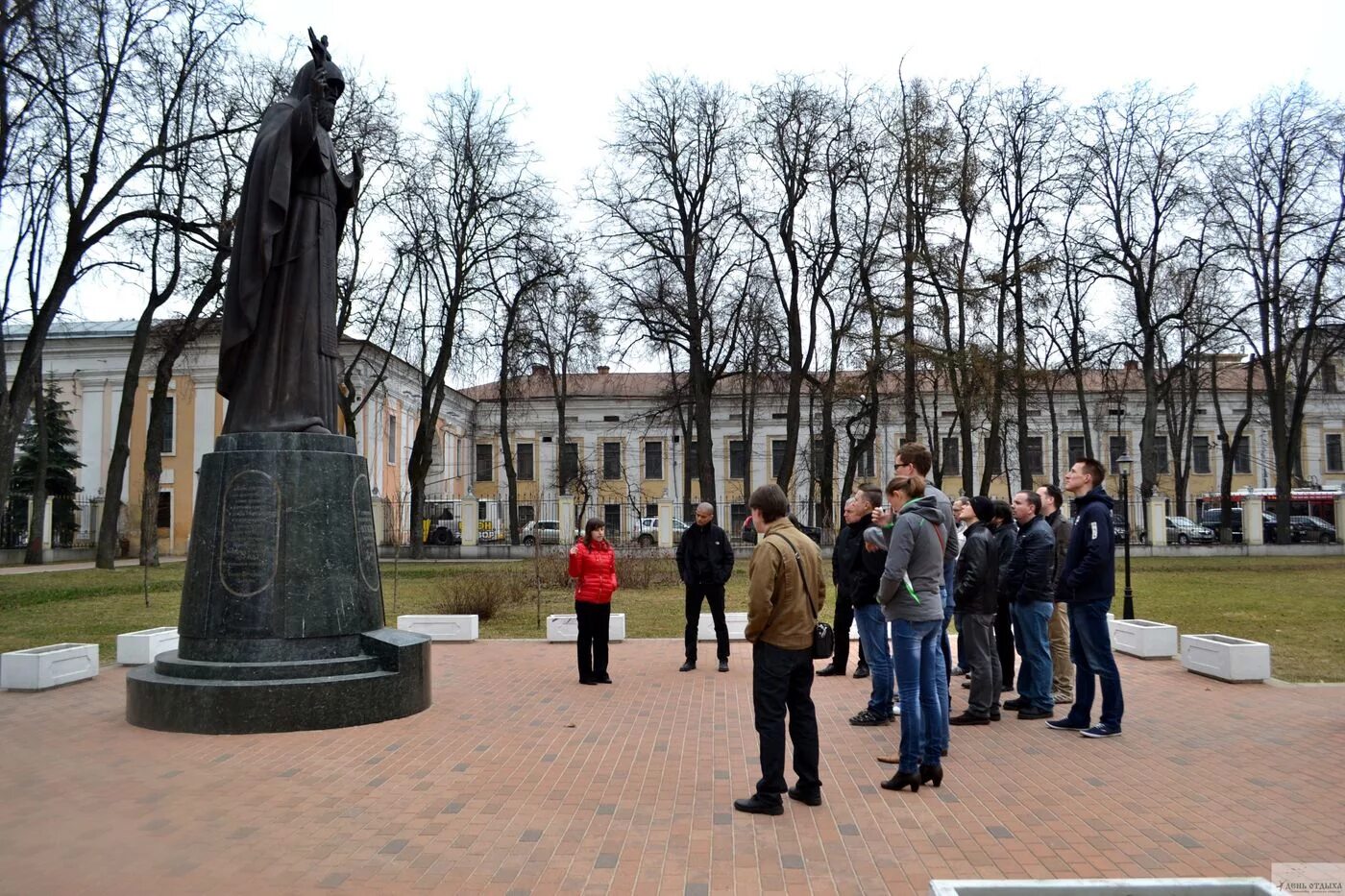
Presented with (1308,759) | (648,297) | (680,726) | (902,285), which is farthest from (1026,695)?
(648,297)

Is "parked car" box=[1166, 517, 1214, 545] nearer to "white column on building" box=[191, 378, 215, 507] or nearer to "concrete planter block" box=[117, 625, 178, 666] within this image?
"concrete planter block" box=[117, 625, 178, 666]

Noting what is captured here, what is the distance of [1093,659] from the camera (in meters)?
6.66

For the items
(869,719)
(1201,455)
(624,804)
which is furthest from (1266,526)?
(624,804)

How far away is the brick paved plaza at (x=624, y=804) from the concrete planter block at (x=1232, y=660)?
961 millimetres

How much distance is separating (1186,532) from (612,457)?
32.4 meters

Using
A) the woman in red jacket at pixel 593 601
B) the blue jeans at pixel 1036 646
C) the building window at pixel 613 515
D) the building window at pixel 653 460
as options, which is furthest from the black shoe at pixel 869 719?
the building window at pixel 653 460

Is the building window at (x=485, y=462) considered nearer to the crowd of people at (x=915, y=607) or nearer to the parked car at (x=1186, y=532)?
the parked car at (x=1186, y=532)

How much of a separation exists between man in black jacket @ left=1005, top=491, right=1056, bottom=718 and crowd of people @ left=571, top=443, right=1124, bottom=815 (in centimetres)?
1

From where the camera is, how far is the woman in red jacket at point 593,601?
903 centimetres

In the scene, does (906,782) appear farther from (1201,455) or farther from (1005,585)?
(1201,455)

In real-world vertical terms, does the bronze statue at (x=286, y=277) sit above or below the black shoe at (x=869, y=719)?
above

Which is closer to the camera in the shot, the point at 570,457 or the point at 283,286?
the point at 283,286

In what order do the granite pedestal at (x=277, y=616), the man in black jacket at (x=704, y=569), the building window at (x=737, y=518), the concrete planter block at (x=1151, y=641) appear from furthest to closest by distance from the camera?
the building window at (x=737, y=518) → the concrete planter block at (x=1151, y=641) → the man in black jacket at (x=704, y=569) → the granite pedestal at (x=277, y=616)

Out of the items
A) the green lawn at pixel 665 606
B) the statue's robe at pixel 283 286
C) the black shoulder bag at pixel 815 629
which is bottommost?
the green lawn at pixel 665 606
